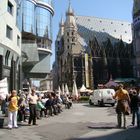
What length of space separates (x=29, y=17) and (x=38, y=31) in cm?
565

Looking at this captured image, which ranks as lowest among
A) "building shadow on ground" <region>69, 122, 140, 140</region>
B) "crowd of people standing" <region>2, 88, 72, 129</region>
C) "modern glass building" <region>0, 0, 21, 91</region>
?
"building shadow on ground" <region>69, 122, 140, 140</region>

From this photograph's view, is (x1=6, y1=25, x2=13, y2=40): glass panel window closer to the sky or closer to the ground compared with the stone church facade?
closer to the ground

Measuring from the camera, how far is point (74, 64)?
110625 millimetres

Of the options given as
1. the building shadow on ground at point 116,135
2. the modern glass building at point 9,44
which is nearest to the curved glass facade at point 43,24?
the modern glass building at point 9,44

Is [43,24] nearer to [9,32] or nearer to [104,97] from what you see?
[9,32]

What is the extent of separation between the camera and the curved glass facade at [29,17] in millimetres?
69312

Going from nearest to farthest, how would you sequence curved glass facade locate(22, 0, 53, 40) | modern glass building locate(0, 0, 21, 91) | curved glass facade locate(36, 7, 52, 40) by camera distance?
modern glass building locate(0, 0, 21, 91) < curved glass facade locate(22, 0, 53, 40) < curved glass facade locate(36, 7, 52, 40)

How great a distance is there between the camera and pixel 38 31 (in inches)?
3009

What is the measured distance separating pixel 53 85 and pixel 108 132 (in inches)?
5343

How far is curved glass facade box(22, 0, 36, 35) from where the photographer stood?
69.3m

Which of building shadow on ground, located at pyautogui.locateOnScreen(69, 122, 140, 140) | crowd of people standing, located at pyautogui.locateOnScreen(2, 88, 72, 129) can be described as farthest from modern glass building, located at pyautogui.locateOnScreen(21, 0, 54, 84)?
building shadow on ground, located at pyautogui.locateOnScreen(69, 122, 140, 140)

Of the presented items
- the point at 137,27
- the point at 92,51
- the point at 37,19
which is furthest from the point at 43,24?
the point at 92,51

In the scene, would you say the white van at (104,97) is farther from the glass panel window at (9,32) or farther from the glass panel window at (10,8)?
the glass panel window at (10,8)

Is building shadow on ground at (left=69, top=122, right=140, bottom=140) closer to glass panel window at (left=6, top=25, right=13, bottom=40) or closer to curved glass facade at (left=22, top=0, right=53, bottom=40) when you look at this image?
glass panel window at (left=6, top=25, right=13, bottom=40)
